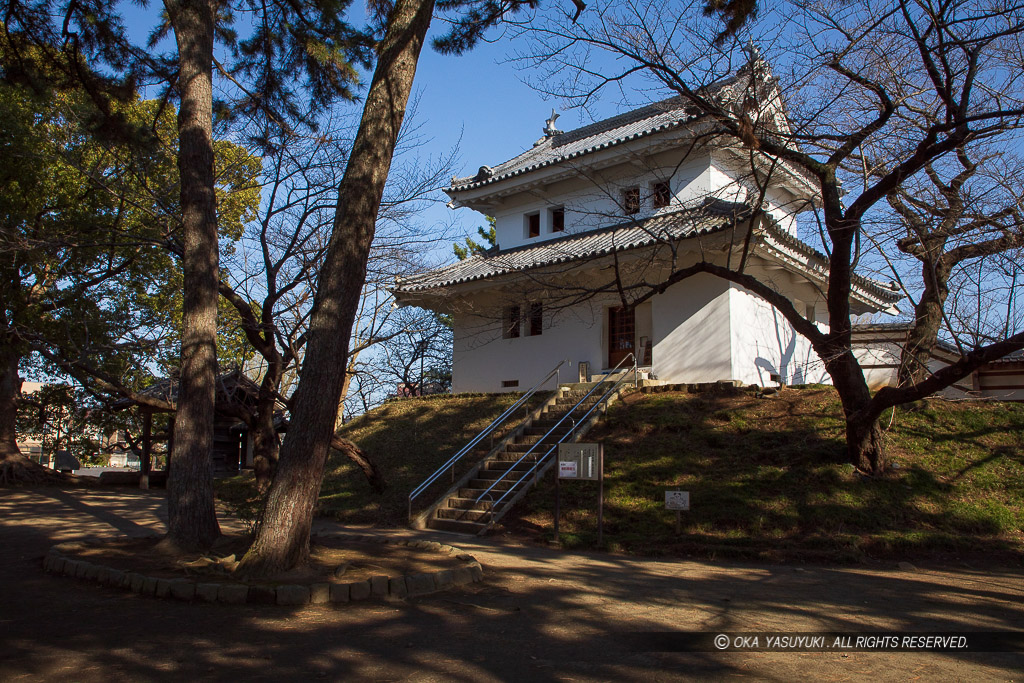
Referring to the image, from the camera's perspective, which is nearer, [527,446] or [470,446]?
[470,446]

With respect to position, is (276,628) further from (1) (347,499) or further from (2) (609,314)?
(2) (609,314)

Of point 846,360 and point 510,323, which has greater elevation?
point 510,323

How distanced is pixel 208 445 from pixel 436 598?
3451 mm

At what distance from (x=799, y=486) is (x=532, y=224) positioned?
1182cm

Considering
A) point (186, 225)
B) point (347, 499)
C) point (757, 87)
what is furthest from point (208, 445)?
point (757, 87)

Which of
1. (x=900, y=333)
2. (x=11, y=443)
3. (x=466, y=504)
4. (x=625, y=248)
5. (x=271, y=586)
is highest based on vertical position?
(x=625, y=248)

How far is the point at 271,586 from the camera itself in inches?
238

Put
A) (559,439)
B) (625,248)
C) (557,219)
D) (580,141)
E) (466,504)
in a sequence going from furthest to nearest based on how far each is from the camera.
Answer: (580,141) → (557,219) → (625,248) → (559,439) → (466,504)

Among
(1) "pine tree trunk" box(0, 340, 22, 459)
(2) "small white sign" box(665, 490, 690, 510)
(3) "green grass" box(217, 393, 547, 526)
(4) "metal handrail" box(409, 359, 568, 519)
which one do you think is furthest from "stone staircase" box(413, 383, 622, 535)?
(1) "pine tree trunk" box(0, 340, 22, 459)

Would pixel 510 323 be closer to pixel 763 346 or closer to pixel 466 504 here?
pixel 763 346

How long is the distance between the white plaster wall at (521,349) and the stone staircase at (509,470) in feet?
6.37

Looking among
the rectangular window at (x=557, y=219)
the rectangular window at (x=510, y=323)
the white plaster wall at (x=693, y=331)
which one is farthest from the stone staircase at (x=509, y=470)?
the rectangular window at (x=557, y=219)

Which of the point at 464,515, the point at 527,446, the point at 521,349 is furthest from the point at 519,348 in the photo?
the point at 464,515

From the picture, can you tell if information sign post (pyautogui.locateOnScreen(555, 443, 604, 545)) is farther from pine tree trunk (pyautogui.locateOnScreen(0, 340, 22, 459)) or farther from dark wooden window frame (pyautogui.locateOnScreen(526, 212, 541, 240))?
pine tree trunk (pyautogui.locateOnScreen(0, 340, 22, 459))
